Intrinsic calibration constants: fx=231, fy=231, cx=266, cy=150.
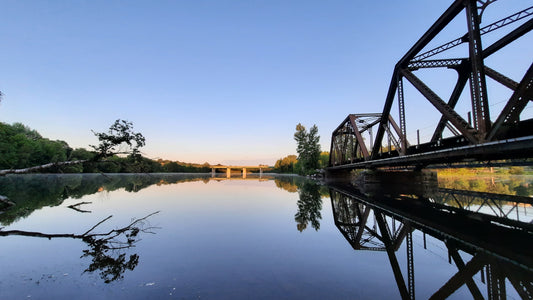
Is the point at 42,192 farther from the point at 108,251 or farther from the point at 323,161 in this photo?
the point at 323,161

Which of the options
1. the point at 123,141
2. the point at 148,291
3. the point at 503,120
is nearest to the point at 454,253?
the point at 503,120

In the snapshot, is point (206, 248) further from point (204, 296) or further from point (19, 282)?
point (19, 282)

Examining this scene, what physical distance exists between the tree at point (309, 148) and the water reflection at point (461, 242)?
258ft

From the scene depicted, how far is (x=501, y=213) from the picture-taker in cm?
1393

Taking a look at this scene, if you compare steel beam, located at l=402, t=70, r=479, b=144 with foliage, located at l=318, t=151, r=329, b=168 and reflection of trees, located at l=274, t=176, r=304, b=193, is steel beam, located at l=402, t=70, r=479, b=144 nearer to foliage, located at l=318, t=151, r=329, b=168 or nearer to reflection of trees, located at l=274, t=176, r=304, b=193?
reflection of trees, located at l=274, t=176, r=304, b=193

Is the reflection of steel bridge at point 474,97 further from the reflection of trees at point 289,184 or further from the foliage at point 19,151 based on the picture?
the foliage at point 19,151

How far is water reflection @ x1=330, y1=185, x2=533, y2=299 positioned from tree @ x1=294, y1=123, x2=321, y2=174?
78.7m

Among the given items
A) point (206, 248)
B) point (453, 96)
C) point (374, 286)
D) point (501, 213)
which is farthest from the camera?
point (453, 96)

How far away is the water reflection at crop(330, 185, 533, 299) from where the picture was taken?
5316mm

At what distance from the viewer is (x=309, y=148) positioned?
308 feet

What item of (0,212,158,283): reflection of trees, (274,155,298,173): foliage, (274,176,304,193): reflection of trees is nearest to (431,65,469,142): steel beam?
(274,176,304,193): reflection of trees

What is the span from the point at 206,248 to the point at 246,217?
5.98 metres

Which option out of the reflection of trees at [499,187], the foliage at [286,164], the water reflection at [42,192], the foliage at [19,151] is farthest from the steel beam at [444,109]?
the foliage at [286,164]

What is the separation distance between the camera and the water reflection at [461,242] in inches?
209
